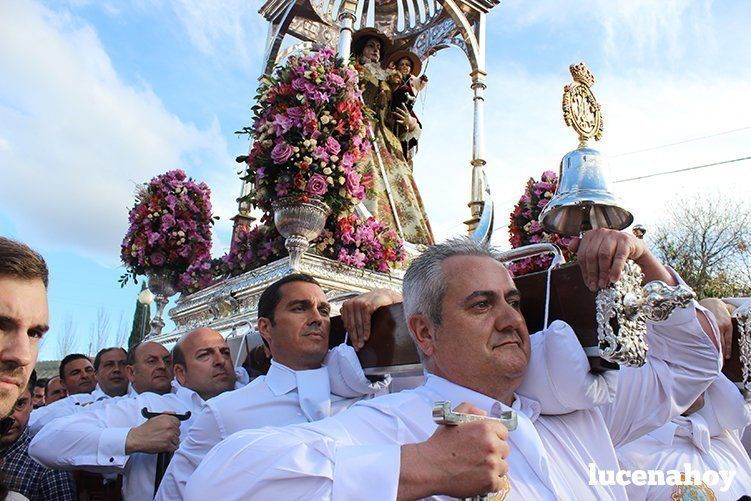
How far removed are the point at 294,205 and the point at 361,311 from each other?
257cm

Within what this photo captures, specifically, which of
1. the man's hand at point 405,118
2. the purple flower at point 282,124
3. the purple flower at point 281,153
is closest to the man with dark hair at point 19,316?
the purple flower at point 281,153

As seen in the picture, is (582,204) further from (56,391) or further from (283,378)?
(56,391)

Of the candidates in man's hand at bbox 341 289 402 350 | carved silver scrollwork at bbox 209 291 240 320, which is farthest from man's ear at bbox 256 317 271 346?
carved silver scrollwork at bbox 209 291 240 320

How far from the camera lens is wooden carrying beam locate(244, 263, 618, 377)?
73.2 inches

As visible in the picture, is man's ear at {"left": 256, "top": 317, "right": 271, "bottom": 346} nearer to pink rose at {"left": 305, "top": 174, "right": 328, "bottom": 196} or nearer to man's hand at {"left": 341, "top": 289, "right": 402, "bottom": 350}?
man's hand at {"left": 341, "top": 289, "right": 402, "bottom": 350}

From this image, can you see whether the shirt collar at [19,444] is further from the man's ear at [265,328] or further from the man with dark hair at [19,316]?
the man with dark hair at [19,316]

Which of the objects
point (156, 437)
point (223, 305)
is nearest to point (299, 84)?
point (223, 305)

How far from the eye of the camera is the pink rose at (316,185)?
491 cm

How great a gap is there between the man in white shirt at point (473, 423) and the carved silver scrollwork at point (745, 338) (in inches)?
22.1

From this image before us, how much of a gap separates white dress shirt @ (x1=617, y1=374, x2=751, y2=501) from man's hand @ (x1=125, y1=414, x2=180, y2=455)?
6.59 feet

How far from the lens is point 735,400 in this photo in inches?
111

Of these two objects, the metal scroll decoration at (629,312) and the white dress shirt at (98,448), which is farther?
the white dress shirt at (98,448)

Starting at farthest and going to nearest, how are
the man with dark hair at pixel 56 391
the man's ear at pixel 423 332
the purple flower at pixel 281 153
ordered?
the man with dark hair at pixel 56 391 < the purple flower at pixel 281 153 < the man's ear at pixel 423 332

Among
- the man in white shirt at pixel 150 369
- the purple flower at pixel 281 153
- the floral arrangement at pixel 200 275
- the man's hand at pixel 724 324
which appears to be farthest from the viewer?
the floral arrangement at pixel 200 275
